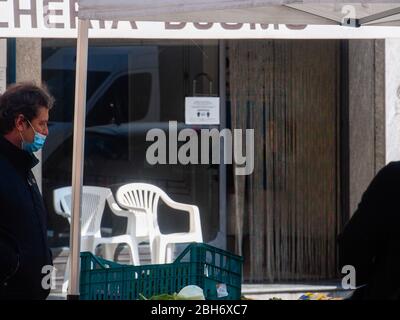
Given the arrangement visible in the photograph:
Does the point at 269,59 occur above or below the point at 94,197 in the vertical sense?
above

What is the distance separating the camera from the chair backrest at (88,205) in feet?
26.3

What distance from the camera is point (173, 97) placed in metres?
8.71

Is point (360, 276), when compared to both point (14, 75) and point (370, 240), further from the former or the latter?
point (14, 75)

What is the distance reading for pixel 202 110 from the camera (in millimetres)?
8688

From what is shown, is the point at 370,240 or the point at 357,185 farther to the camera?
the point at 357,185

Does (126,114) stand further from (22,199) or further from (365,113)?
(22,199)

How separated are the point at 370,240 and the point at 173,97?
4663mm

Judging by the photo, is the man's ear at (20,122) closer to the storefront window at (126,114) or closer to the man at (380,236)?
the man at (380,236)

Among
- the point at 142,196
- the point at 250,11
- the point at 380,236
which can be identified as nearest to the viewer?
the point at 380,236

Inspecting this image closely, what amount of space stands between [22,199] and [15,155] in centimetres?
22

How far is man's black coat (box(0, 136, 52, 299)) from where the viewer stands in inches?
182

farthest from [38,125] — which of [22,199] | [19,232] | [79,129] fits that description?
[19,232]
